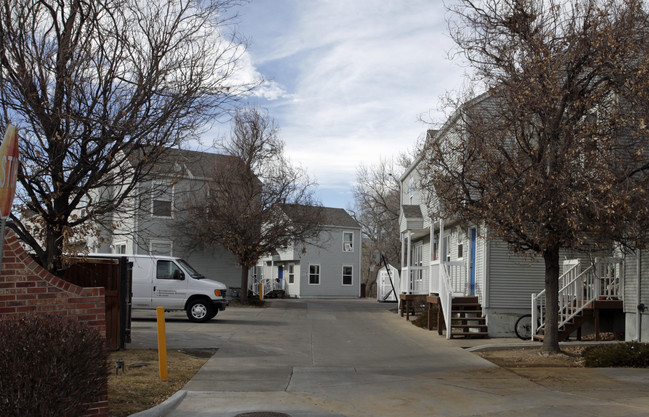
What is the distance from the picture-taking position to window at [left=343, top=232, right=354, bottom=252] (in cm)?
4759

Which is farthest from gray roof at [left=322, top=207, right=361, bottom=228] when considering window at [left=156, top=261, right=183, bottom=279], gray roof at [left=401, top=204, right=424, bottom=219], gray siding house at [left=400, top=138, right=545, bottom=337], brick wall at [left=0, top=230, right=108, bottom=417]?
brick wall at [left=0, top=230, right=108, bottom=417]

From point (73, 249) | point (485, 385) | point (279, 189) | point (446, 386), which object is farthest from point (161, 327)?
point (279, 189)

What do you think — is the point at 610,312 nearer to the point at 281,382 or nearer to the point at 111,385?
the point at 281,382

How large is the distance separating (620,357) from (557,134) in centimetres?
432

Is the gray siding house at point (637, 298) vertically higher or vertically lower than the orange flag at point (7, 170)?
lower

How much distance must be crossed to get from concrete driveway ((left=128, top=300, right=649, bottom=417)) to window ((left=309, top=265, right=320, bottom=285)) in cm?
2910

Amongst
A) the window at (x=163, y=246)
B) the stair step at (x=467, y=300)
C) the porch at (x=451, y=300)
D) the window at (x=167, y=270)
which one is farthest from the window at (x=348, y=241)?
the stair step at (x=467, y=300)

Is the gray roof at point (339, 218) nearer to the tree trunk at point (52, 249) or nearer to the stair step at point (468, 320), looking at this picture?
the stair step at point (468, 320)

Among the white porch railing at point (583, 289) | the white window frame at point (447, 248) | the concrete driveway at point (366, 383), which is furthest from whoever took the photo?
the white window frame at point (447, 248)

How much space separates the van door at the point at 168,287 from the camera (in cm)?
1930

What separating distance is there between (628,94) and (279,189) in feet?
→ 63.0

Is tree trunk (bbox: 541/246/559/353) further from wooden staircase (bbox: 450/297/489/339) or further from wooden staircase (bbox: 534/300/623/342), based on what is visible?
wooden staircase (bbox: 450/297/489/339)

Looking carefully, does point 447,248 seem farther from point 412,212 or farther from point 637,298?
point 637,298

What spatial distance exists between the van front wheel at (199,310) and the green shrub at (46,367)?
44.8 feet
